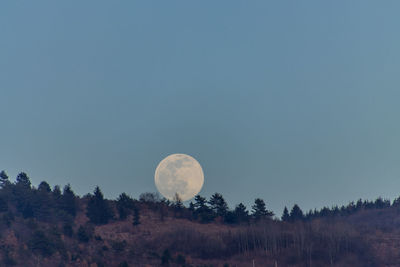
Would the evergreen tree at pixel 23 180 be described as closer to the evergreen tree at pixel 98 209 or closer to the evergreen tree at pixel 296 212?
the evergreen tree at pixel 98 209

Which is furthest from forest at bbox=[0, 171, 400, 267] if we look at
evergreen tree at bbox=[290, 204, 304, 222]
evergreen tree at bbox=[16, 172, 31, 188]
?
evergreen tree at bbox=[290, 204, 304, 222]

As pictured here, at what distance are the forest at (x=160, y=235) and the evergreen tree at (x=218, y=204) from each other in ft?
0.39

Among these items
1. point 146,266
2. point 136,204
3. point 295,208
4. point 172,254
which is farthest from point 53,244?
point 295,208

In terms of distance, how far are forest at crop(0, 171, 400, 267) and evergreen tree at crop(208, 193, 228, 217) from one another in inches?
4.7

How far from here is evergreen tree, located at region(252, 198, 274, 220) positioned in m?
128

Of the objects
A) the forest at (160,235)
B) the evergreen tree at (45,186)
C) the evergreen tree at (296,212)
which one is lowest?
the forest at (160,235)

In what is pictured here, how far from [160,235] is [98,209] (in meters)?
15.7

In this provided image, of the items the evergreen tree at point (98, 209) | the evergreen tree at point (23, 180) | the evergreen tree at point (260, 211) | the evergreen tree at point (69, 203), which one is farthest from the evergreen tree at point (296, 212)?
the evergreen tree at point (23, 180)

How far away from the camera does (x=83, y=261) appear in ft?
283

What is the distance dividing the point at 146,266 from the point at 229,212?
41.7m

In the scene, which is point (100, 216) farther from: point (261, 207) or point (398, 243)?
point (398, 243)

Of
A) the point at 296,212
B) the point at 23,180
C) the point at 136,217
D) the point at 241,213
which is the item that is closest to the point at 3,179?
the point at 23,180

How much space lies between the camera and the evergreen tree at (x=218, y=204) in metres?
128

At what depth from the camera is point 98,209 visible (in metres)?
114
